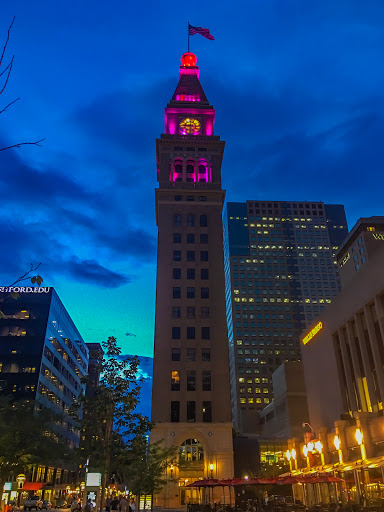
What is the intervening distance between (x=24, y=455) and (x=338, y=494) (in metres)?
35.3

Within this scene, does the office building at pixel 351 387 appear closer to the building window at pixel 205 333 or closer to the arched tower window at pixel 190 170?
the building window at pixel 205 333

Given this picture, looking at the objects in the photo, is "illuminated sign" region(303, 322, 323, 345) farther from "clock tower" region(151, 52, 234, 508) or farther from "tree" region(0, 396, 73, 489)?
"tree" region(0, 396, 73, 489)

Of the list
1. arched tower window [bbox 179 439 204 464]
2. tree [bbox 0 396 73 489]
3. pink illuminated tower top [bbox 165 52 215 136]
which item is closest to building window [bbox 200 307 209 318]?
arched tower window [bbox 179 439 204 464]

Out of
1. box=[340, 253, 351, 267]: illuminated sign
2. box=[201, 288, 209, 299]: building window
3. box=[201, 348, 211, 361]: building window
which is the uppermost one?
box=[340, 253, 351, 267]: illuminated sign

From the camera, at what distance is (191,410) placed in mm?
70312

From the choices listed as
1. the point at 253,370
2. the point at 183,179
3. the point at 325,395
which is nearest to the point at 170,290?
the point at 183,179

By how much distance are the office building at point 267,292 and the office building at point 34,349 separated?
79.9 metres

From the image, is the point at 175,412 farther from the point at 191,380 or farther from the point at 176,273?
the point at 176,273

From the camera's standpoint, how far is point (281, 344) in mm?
172000

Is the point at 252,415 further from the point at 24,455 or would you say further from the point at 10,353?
the point at 24,455

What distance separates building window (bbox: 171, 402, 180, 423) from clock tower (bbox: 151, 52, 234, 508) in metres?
0.15

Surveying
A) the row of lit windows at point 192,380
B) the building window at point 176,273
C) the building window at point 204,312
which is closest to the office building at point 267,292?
the building window at point 204,312

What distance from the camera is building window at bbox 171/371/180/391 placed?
7188 centimetres

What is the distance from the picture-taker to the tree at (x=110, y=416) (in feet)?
95.9
